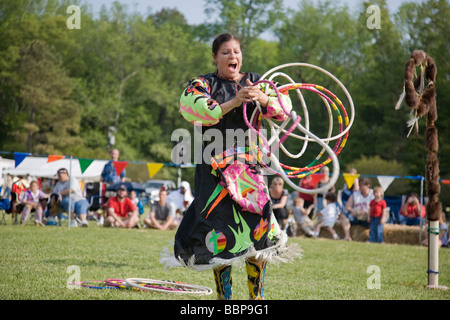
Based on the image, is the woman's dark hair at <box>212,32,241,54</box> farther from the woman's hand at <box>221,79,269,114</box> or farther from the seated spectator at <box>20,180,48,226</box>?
the seated spectator at <box>20,180,48,226</box>

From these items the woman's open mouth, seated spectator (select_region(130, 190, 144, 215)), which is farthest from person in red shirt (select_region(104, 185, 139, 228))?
the woman's open mouth

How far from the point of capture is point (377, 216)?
550 inches

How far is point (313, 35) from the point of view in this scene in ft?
131

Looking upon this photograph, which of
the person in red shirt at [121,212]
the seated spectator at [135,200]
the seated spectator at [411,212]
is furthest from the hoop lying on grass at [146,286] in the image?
the seated spectator at [411,212]

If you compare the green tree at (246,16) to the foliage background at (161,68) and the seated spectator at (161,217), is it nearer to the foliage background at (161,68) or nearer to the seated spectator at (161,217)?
the foliage background at (161,68)

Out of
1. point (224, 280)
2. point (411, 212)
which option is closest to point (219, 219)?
point (224, 280)

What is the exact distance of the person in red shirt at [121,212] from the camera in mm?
14734

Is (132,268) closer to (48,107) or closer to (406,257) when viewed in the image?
(406,257)

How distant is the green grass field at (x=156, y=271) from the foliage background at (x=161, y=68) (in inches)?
843

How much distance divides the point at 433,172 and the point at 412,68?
133 cm

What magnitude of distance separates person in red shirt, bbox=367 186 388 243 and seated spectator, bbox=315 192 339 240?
2.77ft

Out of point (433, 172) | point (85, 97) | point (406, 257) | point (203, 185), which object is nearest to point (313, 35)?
point (85, 97)

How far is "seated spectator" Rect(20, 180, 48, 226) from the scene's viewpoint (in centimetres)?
1410

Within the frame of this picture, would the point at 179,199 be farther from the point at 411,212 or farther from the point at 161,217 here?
the point at 411,212
